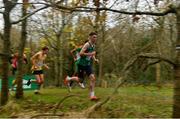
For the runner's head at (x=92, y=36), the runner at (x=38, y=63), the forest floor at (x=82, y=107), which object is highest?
the runner's head at (x=92, y=36)

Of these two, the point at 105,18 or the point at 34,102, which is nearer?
the point at 105,18

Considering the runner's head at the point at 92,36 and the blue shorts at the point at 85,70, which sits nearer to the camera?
the runner's head at the point at 92,36

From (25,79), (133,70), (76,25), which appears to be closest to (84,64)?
(133,70)

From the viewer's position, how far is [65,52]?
3597 cm

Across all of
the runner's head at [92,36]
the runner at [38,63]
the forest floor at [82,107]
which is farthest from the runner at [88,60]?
the runner at [38,63]

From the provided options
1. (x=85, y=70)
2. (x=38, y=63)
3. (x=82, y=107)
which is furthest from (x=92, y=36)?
(x=38, y=63)

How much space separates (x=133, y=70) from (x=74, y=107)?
3905 millimetres

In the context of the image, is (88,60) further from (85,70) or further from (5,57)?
(5,57)

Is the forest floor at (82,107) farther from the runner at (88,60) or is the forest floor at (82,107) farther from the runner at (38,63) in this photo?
the runner at (38,63)

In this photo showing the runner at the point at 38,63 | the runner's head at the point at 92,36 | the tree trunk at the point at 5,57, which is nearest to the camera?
the runner's head at the point at 92,36

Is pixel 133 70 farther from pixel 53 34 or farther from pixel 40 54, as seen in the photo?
pixel 53 34

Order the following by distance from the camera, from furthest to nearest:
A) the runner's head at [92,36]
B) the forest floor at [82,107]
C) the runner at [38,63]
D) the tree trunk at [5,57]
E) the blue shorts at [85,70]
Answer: the runner at [38,63]
the blue shorts at [85,70]
the tree trunk at [5,57]
the runner's head at [92,36]
the forest floor at [82,107]

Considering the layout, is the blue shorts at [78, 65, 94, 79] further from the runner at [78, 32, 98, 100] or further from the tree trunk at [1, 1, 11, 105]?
the tree trunk at [1, 1, 11, 105]

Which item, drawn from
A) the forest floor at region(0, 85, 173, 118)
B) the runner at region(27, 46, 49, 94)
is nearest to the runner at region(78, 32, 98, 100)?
the forest floor at region(0, 85, 173, 118)
